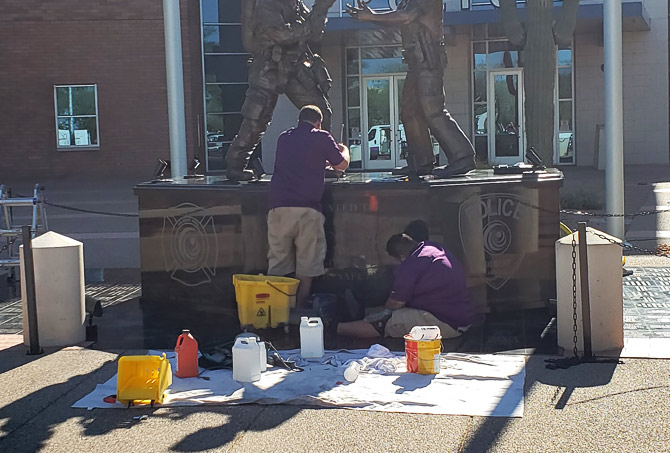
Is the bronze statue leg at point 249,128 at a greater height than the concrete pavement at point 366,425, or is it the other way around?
the bronze statue leg at point 249,128

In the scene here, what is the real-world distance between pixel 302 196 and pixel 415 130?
6.30ft

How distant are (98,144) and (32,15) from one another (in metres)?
4.34

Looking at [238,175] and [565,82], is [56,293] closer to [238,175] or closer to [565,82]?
[238,175]

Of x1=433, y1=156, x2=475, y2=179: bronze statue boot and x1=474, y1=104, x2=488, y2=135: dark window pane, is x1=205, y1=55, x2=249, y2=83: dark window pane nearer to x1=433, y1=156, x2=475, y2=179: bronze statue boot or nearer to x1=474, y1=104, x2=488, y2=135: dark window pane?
x1=474, y1=104, x2=488, y2=135: dark window pane

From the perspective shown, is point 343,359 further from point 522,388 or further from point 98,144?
point 98,144

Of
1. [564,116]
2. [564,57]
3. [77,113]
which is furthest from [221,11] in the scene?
[564,116]

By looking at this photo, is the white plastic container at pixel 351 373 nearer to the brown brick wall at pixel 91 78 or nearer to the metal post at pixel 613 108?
the metal post at pixel 613 108

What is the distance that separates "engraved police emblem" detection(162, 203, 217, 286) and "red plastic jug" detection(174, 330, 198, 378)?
2824 mm

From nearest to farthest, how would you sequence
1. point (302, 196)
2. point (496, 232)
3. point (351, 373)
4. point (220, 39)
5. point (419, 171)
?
point (351, 373) → point (302, 196) → point (496, 232) → point (419, 171) → point (220, 39)

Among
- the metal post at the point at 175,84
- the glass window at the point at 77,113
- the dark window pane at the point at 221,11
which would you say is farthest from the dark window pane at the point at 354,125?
the metal post at the point at 175,84

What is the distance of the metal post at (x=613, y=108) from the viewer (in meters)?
12.9

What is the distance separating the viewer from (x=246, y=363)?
6.52 metres

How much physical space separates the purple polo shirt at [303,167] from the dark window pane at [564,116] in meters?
20.8

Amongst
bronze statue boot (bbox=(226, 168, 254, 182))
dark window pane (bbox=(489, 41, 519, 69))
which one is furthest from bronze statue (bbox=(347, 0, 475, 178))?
dark window pane (bbox=(489, 41, 519, 69))
